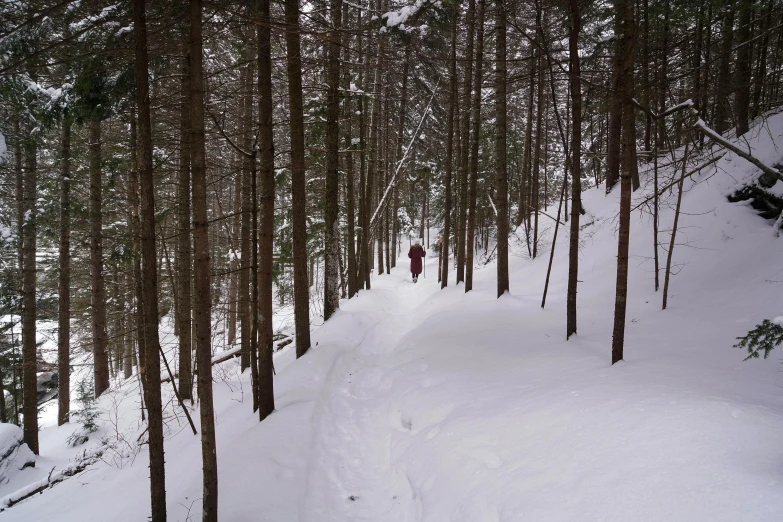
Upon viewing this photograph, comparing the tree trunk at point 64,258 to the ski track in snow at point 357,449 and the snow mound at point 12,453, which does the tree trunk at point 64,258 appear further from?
the ski track in snow at point 357,449

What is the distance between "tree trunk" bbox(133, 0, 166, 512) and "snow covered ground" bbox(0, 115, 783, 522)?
0.77m

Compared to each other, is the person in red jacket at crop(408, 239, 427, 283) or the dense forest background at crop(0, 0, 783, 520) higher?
the dense forest background at crop(0, 0, 783, 520)

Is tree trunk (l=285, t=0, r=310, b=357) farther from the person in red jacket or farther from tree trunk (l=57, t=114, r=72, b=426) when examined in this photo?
the person in red jacket

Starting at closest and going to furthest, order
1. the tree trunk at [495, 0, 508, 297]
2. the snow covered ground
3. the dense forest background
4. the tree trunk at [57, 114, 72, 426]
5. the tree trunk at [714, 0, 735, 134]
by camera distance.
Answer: the snow covered ground < the dense forest background < the tree trunk at [714, 0, 735, 134] < the tree trunk at [57, 114, 72, 426] < the tree trunk at [495, 0, 508, 297]

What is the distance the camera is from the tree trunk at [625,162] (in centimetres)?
558

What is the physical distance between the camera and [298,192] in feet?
25.3

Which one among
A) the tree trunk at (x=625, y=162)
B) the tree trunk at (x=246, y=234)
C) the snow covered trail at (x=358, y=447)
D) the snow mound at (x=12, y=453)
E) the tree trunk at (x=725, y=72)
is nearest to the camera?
the snow covered trail at (x=358, y=447)

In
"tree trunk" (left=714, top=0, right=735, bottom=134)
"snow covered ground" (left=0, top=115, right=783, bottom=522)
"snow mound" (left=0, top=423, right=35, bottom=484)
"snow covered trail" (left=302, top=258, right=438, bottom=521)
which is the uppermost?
"tree trunk" (left=714, top=0, right=735, bottom=134)

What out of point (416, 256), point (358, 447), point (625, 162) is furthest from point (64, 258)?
point (416, 256)

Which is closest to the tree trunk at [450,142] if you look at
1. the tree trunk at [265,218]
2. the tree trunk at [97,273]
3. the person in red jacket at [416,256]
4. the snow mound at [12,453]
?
the person in red jacket at [416,256]

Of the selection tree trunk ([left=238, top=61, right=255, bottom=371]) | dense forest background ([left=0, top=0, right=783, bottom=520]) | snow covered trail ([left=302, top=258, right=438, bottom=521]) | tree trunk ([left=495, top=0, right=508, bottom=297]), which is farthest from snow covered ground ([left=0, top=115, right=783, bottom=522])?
tree trunk ([left=238, top=61, right=255, bottom=371])

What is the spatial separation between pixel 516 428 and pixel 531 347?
3319 mm

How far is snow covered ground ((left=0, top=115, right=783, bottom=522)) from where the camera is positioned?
312 cm

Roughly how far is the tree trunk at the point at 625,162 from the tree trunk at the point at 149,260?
5.58m
